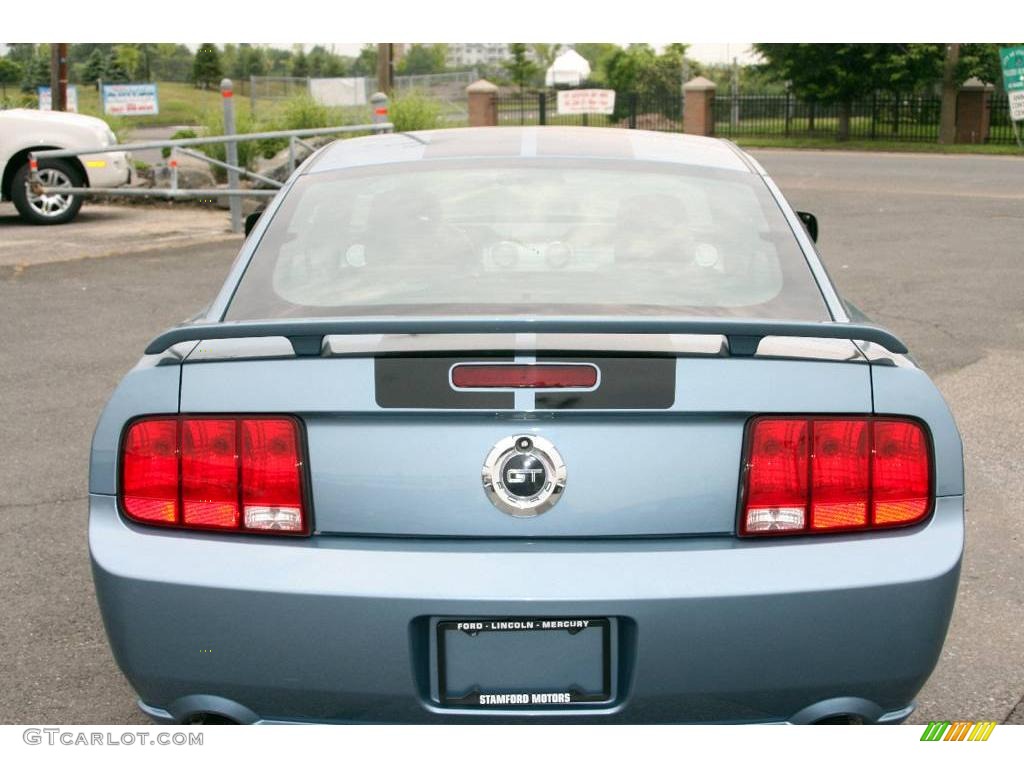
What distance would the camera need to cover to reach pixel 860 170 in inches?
1040

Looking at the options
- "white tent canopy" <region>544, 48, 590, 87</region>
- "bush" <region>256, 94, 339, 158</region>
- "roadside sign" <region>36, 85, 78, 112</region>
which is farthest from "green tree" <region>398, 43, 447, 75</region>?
"bush" <region>256, 94, 339, 158</region>

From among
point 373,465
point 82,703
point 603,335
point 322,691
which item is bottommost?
point 82,703

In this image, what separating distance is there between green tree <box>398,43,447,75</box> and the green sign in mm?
90918

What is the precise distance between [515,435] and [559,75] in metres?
64.8

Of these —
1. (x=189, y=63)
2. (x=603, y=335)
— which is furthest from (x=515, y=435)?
(x=189, y=63)

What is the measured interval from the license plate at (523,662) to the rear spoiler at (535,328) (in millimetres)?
573

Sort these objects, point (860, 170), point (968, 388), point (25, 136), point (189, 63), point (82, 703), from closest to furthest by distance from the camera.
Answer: point (82, 703), point (968, 388), point (25, 136), point (860, 170), point (189, 63)

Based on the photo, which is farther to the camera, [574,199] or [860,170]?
[860,170]

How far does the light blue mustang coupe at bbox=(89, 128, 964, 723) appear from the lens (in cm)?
256

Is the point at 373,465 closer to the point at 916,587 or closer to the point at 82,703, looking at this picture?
the point at 916,587

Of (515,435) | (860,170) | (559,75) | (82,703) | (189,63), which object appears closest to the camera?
(515,435)

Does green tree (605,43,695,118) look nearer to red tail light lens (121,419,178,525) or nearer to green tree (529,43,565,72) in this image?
green tree (529,43,565,72)

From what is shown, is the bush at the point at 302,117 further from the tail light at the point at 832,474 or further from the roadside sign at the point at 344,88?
the tail light at the point at 832,474

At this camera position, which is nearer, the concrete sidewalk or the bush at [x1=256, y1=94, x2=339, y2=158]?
the concrete sidewalk
